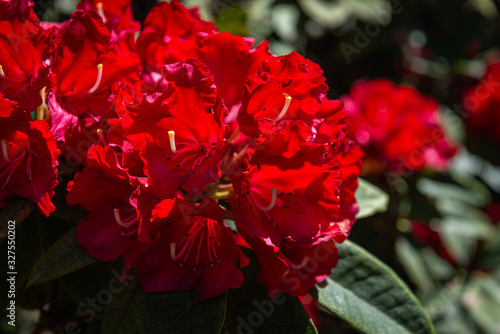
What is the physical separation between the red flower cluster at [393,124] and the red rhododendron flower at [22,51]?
→ 1166 mm

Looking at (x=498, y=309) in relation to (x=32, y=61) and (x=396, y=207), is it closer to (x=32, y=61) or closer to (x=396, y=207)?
(x=396, y=207)

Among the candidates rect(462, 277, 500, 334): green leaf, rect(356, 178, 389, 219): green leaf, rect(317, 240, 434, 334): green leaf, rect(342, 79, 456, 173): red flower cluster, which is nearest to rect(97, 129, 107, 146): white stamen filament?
rect(317, 240, 434, 334): green leaf

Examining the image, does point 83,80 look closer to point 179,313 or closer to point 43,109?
point 43,109

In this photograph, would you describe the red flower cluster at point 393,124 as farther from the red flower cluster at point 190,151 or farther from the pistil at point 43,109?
the pistil at point 43,109

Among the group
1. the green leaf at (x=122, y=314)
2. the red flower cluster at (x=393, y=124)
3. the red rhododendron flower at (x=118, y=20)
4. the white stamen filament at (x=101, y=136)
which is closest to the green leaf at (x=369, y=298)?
the green leaf at (x=122, y=314)

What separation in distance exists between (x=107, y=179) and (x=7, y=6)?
0.31 metres

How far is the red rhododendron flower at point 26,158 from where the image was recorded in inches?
28.2

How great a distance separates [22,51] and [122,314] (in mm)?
475

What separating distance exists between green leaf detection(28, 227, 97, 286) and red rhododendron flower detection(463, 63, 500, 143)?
205cm

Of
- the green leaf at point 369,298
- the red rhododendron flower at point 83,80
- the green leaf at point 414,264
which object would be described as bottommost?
the green leaf at point 414,264

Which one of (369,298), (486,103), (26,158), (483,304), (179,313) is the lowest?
(483,304)

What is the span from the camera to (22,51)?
2.55 feet

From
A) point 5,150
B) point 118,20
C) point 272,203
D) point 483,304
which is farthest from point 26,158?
point 483,304

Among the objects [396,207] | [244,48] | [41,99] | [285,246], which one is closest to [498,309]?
[396,207]
